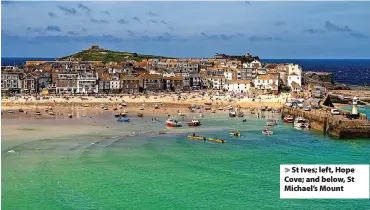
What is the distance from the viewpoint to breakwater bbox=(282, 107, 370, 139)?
3888 centimetres

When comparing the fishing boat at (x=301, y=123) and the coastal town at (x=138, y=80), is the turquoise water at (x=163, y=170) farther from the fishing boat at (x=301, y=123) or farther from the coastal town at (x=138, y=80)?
the coastal town at (x=138, y=80)

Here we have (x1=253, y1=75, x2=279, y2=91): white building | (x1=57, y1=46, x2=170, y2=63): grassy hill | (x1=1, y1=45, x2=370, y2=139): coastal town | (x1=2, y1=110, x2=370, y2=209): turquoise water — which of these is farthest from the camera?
(x1=57, y1=46, x2=170, y2=63): grassy hill

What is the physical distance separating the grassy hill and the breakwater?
2723 inches

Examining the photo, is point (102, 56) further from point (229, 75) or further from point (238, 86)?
point (238, 86)

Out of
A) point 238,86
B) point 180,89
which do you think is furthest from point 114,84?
point 238,86

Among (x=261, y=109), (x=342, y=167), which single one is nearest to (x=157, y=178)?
(x=342, y=167)

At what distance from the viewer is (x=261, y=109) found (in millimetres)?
57250

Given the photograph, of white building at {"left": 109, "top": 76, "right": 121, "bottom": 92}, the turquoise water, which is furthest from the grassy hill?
the turquoise water

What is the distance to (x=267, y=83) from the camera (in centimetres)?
7638

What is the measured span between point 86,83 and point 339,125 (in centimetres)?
4196

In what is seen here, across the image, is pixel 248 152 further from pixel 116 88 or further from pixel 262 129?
pixel 116 88

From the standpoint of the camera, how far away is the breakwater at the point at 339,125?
128 ft

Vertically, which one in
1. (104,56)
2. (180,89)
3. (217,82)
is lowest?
(180,89)

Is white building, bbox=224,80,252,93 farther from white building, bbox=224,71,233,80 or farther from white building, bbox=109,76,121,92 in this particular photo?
white building, bbox=109,76,121,92
